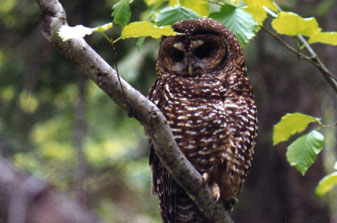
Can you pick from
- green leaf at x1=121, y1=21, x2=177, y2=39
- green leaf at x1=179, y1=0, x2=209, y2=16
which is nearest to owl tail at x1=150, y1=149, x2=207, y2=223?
green leaf at x1=179, y1=0, x2=209, y2=16

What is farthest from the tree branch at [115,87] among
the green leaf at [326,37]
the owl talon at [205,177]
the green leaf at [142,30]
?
the green leaf at [326,37]

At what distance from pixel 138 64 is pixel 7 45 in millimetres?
1584

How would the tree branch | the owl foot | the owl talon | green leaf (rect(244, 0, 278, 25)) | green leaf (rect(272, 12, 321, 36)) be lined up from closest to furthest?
1. the tree branch
2. green leaf (rect(272, 12, 321, 36))
3. green leaf (rect(244, 0, 278, 25))
4. the owl talon
5. the owl foot

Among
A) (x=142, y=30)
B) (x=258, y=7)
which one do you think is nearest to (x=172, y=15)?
(x=258, y=7)

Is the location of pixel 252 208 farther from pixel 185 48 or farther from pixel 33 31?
pixel 185 48

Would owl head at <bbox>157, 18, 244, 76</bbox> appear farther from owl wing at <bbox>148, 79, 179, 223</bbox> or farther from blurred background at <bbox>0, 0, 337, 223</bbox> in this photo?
blurred background at <bbox>0, 0, 337, 223</bbox>

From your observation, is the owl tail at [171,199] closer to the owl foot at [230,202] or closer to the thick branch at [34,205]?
the owl foot at [230,202]

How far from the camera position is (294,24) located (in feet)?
8.55

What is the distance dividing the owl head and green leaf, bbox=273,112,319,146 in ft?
2.19

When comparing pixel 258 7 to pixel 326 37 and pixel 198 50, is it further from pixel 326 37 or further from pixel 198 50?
pixel 198 50

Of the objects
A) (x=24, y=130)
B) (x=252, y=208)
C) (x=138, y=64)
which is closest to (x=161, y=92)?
(x=138, y=64)

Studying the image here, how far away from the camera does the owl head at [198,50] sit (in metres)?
3.28

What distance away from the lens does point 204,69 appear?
3352mm

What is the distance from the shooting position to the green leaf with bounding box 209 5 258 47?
9.21ft
